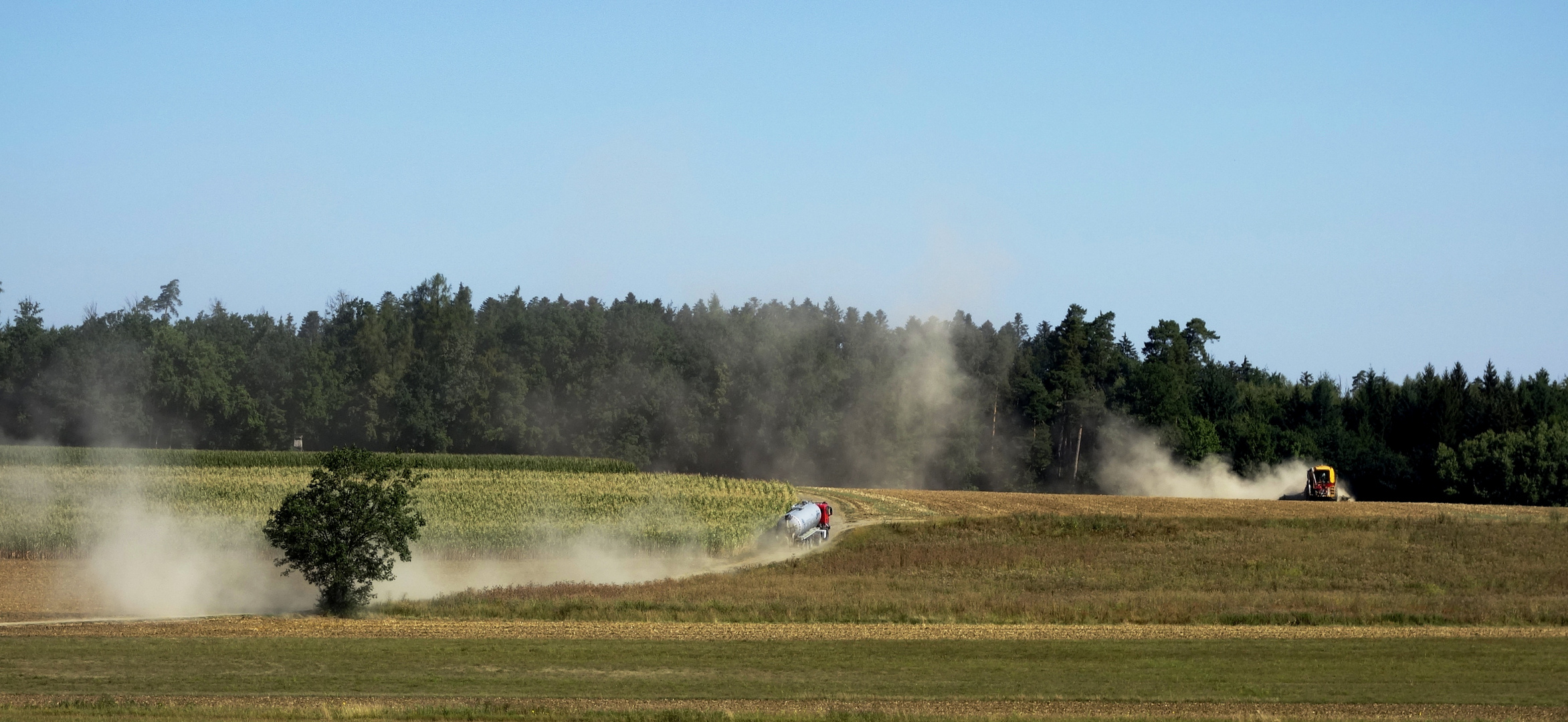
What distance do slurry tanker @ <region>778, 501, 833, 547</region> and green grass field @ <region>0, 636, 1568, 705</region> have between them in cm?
2287

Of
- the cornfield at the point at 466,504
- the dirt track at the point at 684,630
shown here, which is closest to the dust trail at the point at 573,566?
the cornfield at the point at 466,504

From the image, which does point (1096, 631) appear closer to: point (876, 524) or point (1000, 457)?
point (876, 524)

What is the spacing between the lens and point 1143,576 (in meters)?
43.0

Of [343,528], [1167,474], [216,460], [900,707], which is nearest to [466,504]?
[216,460]

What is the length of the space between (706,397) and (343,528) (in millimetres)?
79902

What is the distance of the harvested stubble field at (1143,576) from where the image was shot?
33812 millimetres

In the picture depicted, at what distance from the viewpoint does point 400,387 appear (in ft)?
372

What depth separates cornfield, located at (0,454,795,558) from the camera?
162 ft

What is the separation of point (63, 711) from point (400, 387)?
9726 centimetres

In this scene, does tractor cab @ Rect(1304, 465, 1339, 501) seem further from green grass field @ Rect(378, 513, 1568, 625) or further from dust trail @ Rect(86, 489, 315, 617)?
dust trail @ Rect(86, 489, 315, 617)

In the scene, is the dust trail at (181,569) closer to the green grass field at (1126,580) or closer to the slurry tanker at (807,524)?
the green grass field at (1126,580)

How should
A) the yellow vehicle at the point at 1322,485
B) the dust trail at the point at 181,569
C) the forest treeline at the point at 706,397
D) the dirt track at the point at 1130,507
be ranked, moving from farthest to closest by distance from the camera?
1. the forest treeline at the point at 706,397
2. the yellow vehicle at the point at 1322,485
3. the dirt track at the point at 1130,507
4. the dust trail at the point at 181,569

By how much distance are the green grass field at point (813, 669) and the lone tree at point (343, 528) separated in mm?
5047

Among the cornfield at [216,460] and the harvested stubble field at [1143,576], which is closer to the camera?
the harvested stubble field at [1143,576]
